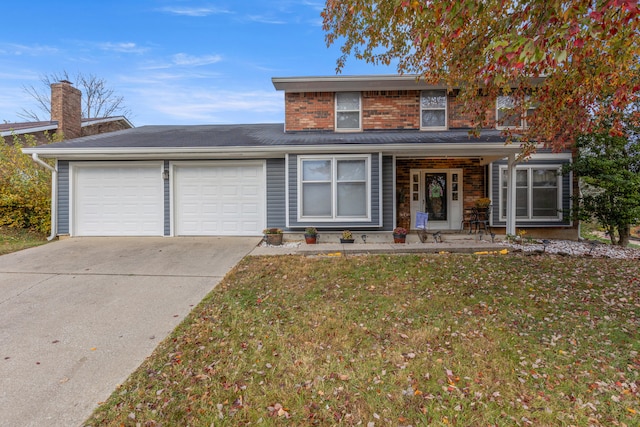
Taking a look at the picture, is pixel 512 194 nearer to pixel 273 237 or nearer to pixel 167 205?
pixel 273 237

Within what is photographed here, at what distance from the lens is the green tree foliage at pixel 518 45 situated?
2.56 metres

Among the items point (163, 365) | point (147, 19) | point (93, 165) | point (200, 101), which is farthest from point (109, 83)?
point (163, 365)

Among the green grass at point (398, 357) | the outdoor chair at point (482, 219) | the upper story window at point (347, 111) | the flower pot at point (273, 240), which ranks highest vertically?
the upper story window at point (347, 111)

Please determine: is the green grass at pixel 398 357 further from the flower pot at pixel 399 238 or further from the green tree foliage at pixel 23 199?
the green tree foliage at pixel 23 199

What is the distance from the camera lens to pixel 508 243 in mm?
7770

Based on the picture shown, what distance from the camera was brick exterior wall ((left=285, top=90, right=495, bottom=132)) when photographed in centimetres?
1003

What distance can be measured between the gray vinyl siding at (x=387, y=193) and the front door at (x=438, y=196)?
1765mm

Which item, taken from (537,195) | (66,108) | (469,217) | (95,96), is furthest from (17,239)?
(95,96)

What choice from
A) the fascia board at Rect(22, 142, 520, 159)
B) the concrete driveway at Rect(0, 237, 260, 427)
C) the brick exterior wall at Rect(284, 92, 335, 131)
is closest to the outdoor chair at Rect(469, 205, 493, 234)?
Answer: the fascia board at Rect(22, 142, 520, 159)

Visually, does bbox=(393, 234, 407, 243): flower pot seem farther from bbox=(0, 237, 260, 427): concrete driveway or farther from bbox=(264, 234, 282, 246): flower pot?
bbox=(0, 237, 260, 427): concrete driveway

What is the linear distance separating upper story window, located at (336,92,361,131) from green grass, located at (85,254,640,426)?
6.40m

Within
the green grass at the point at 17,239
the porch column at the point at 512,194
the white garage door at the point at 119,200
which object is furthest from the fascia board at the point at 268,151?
the green grass at the point at 17,239

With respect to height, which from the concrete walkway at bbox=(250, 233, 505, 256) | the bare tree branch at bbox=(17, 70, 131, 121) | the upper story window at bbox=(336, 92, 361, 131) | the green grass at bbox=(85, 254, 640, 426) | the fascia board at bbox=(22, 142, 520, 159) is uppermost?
the bare tree branch at bbox=(17, 70, 131, 121)

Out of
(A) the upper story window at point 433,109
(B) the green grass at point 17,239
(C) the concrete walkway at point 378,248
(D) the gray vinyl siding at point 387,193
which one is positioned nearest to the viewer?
(C) the concrete walkway at point 378,248
